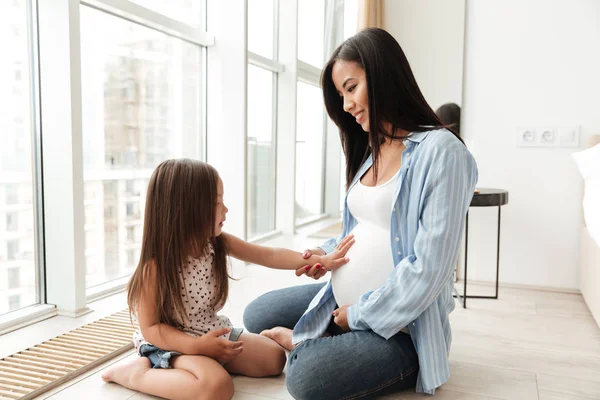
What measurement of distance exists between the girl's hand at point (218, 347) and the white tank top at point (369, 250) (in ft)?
1.10

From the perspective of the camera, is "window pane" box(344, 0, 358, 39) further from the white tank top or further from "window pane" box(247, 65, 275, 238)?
the white tank top

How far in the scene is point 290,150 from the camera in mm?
3965

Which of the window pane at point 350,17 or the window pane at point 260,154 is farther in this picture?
the window pane at point 260,154

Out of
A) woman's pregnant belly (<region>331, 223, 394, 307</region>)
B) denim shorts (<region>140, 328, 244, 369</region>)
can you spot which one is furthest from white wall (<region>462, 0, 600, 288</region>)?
denim shorts (<region>140, 328, 244, 369</region>)

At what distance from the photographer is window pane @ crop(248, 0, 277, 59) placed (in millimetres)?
3639

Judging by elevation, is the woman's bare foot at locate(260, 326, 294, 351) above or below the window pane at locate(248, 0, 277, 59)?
below

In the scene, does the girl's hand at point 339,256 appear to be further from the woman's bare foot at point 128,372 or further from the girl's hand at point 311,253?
the woman's bare foot at point 128,372

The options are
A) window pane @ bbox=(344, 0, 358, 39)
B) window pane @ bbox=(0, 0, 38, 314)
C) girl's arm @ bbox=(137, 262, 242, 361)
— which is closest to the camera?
girl's arm @ bbox=(137, 262, 242, 361)

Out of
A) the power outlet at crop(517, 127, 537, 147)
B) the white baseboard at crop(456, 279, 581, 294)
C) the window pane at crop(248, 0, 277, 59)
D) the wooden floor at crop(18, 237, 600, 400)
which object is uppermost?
the window pane at crop(248, 0, 277, 59)

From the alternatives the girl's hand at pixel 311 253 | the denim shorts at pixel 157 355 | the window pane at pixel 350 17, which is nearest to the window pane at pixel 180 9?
the window pane at pixel 350 17

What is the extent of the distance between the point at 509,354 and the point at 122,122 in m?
1.99

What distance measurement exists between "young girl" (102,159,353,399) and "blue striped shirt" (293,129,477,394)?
8.3 inches

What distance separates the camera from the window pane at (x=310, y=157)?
4.21 metres

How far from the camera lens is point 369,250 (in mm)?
1530
